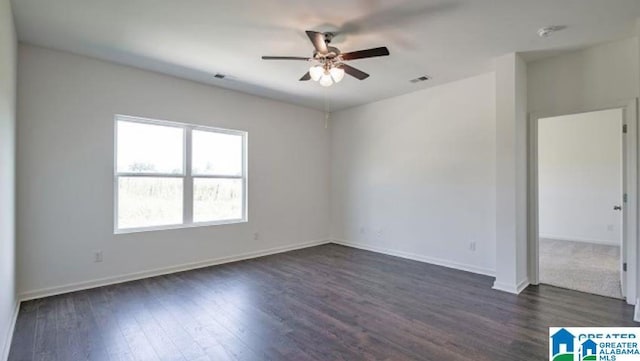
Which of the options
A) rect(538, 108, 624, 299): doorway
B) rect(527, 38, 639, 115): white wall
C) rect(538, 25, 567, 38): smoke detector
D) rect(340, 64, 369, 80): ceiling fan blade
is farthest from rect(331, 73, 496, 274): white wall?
rect(340, 64, 369, 80): ceiling fan blade

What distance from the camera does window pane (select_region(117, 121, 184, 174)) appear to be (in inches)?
159

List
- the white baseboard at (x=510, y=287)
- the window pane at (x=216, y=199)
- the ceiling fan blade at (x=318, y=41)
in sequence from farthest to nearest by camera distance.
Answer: the window pane at (x=216, y=199) → the white baseboard at (x=510, y=287) → the ceiling fan blade at (x=318, y=41)

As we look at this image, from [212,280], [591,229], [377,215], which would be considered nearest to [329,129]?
[377,215]

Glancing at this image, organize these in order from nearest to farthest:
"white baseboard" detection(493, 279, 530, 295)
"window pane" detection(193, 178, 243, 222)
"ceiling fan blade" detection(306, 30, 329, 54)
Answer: "ceiling fan blade" detection(306, 30, 329, 54) → "white baseboard" detection(493, 279, 530, 295) → "window pane" detection(193, 178, 243, 222)

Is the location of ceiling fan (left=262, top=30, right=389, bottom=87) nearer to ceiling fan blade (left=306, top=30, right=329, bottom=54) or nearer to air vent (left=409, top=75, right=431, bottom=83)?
ceiling fan blade (left=306, top=30, right=329, bottom=54)

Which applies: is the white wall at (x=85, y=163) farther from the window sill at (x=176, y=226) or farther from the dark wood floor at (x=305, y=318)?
the dark wood floor at (x=305, y=318)

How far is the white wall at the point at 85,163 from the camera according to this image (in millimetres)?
3326

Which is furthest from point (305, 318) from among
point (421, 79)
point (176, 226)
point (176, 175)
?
point (421, 79)

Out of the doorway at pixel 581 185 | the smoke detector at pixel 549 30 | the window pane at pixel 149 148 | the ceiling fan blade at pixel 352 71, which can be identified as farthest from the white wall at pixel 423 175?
the window pane at pixel 149 148

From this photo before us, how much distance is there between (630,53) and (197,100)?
527 cm

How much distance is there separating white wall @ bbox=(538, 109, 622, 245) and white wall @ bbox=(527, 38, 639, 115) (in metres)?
3.47

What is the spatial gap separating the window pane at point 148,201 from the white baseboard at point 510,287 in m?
4.29

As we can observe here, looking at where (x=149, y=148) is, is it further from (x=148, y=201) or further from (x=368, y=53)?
(x=368, y=53)

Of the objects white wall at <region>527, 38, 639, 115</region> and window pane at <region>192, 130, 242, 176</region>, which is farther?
window pane at <region>192, 130, 242, 176</region>
